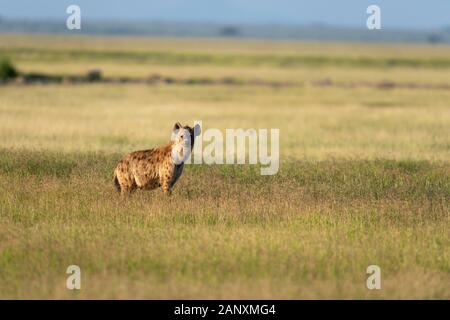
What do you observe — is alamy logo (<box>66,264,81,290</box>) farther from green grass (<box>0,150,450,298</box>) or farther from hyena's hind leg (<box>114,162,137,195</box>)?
hyena's hind leg (<box>114,162,137,195</box>)

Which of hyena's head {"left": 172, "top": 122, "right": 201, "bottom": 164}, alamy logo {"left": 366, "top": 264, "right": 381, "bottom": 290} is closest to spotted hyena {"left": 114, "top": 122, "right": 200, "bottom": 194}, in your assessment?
hyena's head {"left": 172, "top": 122, "right": 201, "bottom": 164}

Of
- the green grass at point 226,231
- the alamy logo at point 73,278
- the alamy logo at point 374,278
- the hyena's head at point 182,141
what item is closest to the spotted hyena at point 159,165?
the hyena's head at point 182,141

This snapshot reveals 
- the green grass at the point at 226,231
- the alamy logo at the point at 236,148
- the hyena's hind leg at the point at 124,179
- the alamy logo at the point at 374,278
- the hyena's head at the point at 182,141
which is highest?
the alamy logo at the point at 236,148

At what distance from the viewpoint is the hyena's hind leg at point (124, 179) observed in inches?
587

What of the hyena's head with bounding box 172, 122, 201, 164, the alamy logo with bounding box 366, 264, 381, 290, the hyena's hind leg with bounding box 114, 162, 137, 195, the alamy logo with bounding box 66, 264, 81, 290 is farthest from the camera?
the hyena's hind leg with bounding box 114, 162, 137, 195

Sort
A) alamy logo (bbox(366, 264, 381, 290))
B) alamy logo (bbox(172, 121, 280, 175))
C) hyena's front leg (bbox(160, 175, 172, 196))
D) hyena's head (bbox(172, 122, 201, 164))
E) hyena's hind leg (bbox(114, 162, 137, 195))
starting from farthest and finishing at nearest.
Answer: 1. alamy logo (bbox(172, 121, 280, 175))
2. hyena's hind leg (bbox(114, 162, 137, 195))
3. hyena's front leg (bbox(160, 175, 172, 196))
4. hyena's head (bbox(172, 122, 201, 164))
5. alamy logo (bbox(366, 264, 381, 290))

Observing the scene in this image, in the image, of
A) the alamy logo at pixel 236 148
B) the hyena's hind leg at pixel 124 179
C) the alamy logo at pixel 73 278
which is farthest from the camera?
the alamy logo at pixel 236 148

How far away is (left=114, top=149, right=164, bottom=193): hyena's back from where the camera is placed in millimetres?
14539

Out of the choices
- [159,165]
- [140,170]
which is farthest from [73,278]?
[140,170]

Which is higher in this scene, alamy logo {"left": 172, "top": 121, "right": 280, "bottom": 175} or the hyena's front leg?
alamy logo {"left": 172, "top": 121, "right": 280, "bottom": 175}

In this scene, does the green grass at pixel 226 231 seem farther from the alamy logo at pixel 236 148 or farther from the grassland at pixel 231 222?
the alamy logo at pixel 236 148

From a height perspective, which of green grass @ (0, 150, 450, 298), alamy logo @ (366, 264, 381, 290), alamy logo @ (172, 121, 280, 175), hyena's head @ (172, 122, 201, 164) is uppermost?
alamy logo @ (172, 121, 280, 175)
